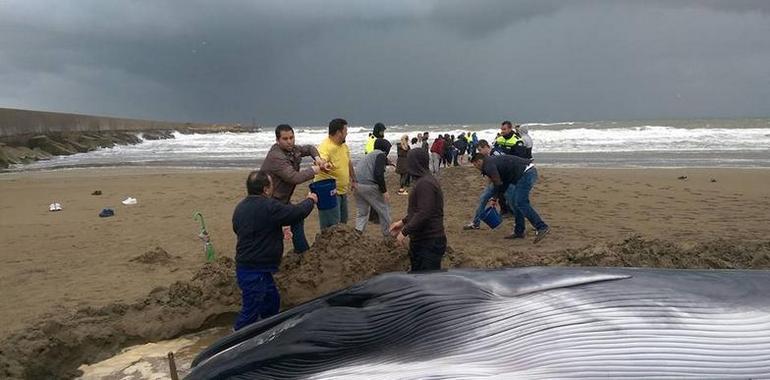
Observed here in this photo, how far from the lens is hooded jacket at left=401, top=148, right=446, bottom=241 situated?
5156mm

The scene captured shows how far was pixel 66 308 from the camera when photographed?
6.35 m

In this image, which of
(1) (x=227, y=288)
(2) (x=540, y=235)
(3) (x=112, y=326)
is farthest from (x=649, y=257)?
Result: (3) (x=112, y=326)

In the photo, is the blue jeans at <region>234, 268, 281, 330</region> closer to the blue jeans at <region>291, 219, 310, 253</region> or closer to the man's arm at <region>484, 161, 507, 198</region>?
the blue jeans at <region>291, 219, 310, 253</region>

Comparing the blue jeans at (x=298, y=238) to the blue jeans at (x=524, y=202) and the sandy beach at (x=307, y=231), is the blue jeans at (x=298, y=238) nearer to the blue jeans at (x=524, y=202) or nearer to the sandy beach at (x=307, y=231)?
the sandy beach at (x=307, y=231)

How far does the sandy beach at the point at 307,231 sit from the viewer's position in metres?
6.36

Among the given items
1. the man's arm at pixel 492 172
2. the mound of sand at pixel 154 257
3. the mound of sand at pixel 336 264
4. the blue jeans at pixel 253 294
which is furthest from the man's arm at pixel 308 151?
the mound of sand at pixel 154 257

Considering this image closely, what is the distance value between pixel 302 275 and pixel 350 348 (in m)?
3.02

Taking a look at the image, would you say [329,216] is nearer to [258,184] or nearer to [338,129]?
[338,129]

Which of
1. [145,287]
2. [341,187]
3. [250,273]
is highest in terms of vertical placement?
[341,187]

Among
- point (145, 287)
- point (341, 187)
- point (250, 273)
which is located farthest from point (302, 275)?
point (145, 287)

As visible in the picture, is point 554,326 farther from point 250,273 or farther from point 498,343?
point 250,273

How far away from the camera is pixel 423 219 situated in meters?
5.15

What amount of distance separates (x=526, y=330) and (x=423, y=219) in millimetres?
2474

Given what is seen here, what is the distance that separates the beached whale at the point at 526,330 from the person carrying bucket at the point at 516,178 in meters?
5.14
